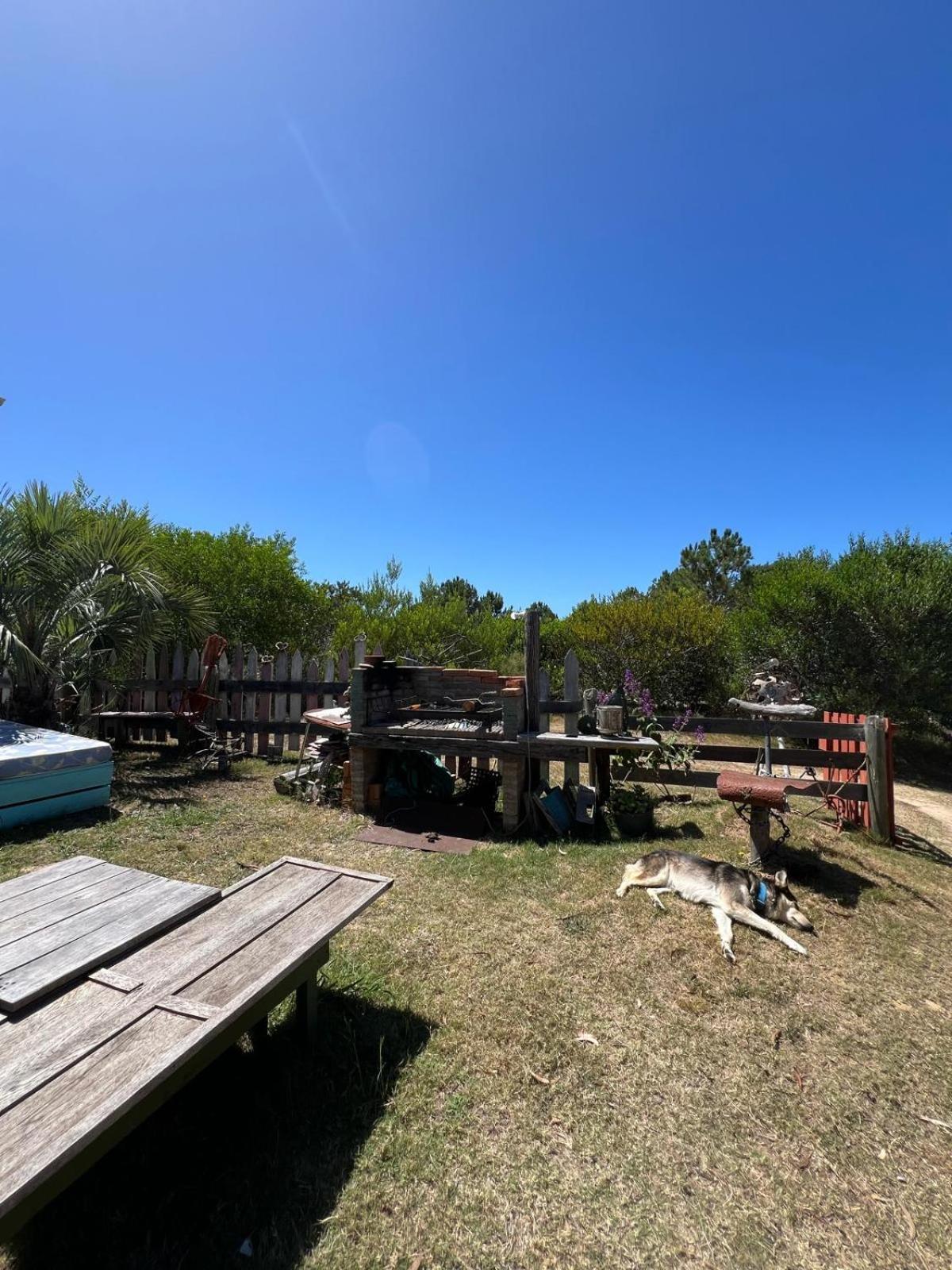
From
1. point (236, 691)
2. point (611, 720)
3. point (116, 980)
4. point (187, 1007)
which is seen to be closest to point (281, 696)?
point (236, 691)

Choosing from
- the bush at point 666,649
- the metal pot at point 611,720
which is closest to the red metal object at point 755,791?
the metal pot at point 611,720

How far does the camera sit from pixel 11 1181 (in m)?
1.08

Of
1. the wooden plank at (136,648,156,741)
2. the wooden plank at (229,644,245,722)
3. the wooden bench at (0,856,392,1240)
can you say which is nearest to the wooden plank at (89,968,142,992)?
the wooden bench at (0,856,392,1240)

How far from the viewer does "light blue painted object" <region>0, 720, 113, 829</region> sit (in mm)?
4941

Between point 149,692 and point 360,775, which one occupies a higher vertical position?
point 149,692

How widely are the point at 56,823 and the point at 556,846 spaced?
4.76m

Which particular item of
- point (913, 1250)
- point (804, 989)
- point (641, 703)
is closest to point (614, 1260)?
point (913, 1250)

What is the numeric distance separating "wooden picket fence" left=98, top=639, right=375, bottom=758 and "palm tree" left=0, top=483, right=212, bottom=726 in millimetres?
1464

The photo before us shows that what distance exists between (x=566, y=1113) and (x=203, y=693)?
294 inches

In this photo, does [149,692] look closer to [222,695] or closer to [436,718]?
[222,695]

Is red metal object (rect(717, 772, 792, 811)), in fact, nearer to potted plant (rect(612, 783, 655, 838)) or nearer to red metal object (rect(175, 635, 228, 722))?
potted plant (rect(612, 783, 655, 838))

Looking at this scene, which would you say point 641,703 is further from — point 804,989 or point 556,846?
point 804,989

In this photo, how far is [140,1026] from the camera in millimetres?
1595

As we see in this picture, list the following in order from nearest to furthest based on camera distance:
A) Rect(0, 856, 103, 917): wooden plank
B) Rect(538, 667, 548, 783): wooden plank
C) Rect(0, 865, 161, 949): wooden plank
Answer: Rect(0, 865, 161, 949): wooden plank
Rect(0, 856, 103, 917): wooden plank
Rect(538, 667, 548, 783): wooden plank
